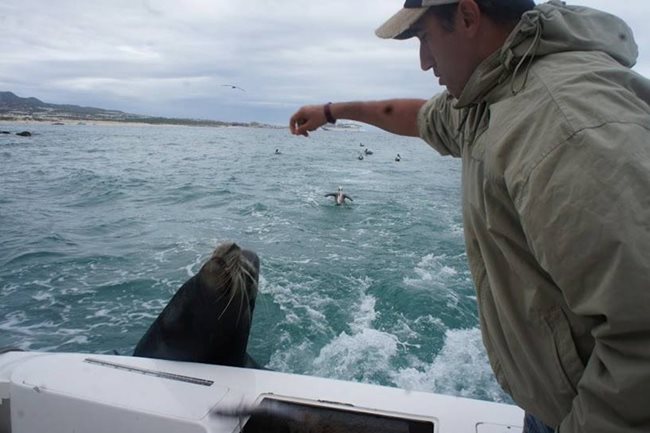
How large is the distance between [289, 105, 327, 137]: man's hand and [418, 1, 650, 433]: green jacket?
1826 millimetres

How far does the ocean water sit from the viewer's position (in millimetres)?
6172

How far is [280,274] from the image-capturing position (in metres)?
9.08

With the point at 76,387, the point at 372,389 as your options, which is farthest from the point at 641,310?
the point at 76,387

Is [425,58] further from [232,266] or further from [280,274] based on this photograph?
[280,274]

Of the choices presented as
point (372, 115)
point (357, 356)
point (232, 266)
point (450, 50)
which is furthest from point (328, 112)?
point (357, 356)

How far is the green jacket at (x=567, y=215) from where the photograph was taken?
3.11 feet

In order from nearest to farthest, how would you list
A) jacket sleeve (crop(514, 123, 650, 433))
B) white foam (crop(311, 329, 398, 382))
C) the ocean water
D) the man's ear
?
jacket sleeve (crop(514, 123, 650, 433)) < the man's ear < white foam (crop(311, 329, 398, 382)) < the ocean water

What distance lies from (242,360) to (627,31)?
145 inches

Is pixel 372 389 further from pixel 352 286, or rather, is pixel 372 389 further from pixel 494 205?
pixel 352 286

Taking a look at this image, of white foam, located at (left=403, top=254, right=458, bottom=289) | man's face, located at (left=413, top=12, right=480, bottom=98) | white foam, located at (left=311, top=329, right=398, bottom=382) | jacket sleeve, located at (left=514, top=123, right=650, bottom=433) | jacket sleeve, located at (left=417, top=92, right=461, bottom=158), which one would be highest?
man's face, located at (left=413, top=12, right=480, bottom=98)

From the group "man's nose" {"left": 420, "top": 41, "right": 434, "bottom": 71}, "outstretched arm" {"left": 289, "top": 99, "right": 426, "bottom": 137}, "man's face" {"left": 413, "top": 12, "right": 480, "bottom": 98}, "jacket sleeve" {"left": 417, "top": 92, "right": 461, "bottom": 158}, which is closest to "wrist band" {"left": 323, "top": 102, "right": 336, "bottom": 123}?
"outstretched arm" {"left": 289, "top": 99, "right": 426, "bottom": 137}

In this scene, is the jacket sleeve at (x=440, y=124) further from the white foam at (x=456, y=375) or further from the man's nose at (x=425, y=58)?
the white foam at (x=456, y=375)

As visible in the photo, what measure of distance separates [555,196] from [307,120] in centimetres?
239

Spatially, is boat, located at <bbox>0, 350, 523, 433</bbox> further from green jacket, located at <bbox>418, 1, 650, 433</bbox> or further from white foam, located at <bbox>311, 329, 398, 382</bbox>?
white foam, located at <bbox>311, 329, 398, 382</bbox>
